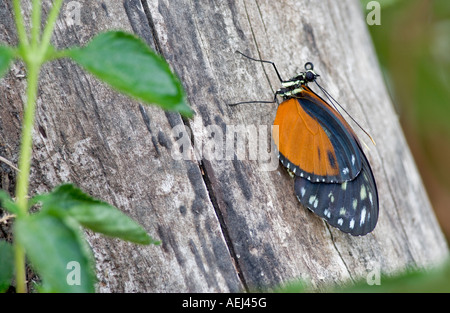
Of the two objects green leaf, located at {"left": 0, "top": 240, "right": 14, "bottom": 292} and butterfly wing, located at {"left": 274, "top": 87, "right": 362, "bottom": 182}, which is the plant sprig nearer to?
green leaf, located at {"left": 0, "top": 240, "right": 14, "bottom": 292}

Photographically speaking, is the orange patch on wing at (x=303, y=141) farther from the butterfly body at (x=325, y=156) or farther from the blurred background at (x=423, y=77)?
the blurred background at (x=423, y=77)

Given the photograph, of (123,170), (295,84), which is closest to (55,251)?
(123,170)

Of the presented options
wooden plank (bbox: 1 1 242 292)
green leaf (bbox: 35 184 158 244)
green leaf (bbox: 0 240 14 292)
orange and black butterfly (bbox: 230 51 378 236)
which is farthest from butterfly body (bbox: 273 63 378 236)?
green leaf (bbox: 0 240 14 292)

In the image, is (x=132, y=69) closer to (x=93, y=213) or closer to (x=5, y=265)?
(x=93, y=213)

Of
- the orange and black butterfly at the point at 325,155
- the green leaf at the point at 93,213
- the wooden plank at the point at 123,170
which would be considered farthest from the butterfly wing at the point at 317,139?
the green leaf at the point at 93,213

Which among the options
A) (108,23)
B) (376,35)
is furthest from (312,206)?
(376,35)

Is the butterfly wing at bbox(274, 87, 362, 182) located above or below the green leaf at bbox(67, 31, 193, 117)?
below

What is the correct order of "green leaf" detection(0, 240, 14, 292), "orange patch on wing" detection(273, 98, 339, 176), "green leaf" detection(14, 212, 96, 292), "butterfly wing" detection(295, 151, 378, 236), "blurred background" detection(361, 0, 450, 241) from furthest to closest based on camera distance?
"blurred background" detection(361, 0, 450, 241) → "orange patch on wing" detection(273, 98, 339, 176) → "butterfly wing" detection(295, 151, 378, 236) → "green leaf" detection(0, 240, 14, 292) → "green leaf" detection(14, 212, 96, 292)
